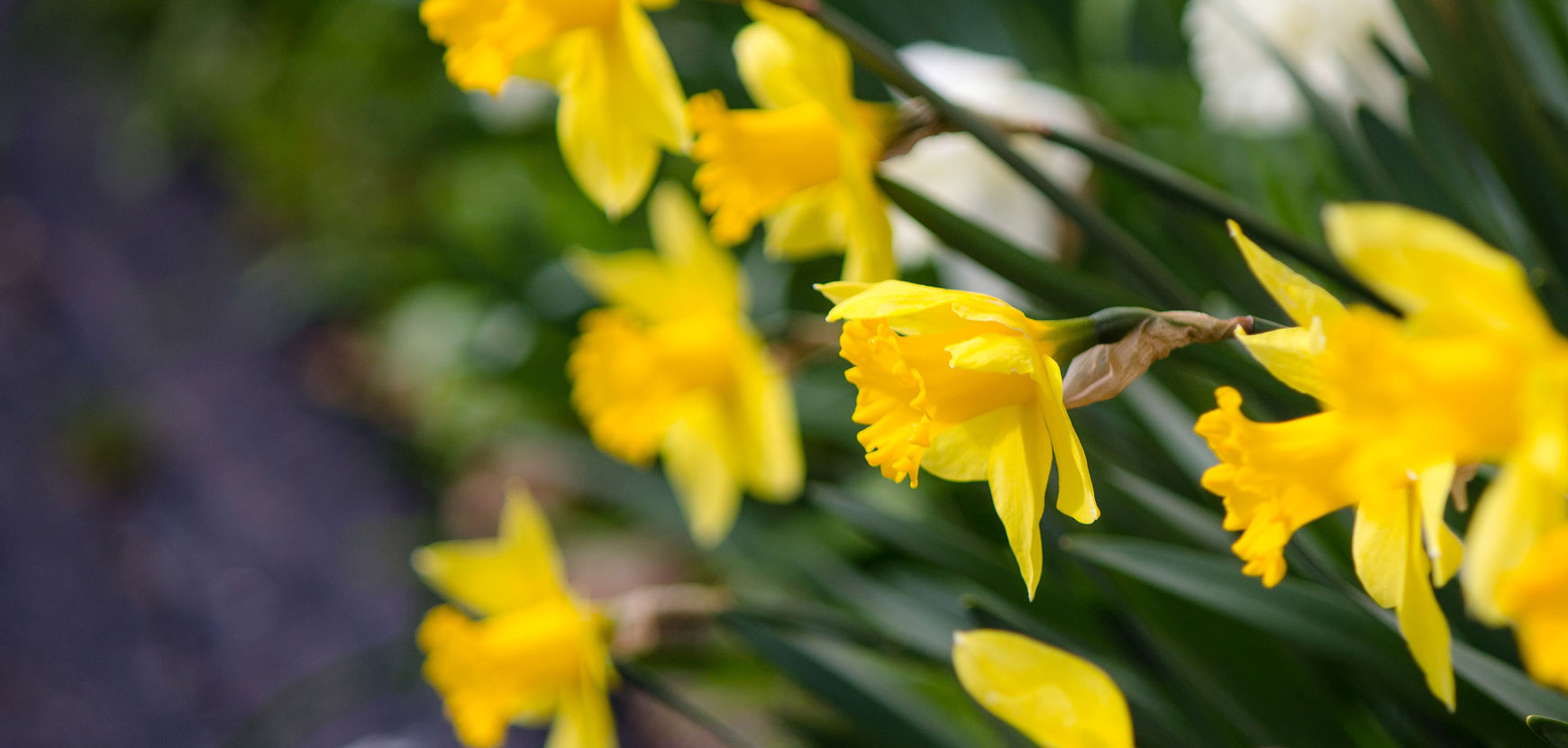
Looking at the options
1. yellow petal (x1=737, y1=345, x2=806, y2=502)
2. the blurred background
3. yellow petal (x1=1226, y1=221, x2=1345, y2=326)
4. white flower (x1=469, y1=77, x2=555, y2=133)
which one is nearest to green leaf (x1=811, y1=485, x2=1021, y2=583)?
the blurred background

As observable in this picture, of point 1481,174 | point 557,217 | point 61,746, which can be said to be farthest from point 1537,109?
point 61,746

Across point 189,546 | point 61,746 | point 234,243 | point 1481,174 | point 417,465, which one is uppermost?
point 1481,174

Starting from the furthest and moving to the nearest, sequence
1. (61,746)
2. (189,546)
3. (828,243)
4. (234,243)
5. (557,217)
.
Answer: (234,243) < (189,546) < (61,746) < (557,217) < (828,243)

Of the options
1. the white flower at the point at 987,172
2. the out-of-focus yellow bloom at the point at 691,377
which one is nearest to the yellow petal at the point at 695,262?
the out-of-focus yellow bloom at the point at 691,377

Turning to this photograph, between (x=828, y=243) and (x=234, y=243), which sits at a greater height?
(x=828, y=243)

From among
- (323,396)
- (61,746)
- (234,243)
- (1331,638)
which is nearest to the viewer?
(1331,638)

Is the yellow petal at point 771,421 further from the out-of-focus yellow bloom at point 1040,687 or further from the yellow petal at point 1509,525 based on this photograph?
the yellow petal at point 1509,525

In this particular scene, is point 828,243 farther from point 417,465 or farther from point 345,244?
point 345,244

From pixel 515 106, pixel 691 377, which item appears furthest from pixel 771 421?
pixel 515 106
